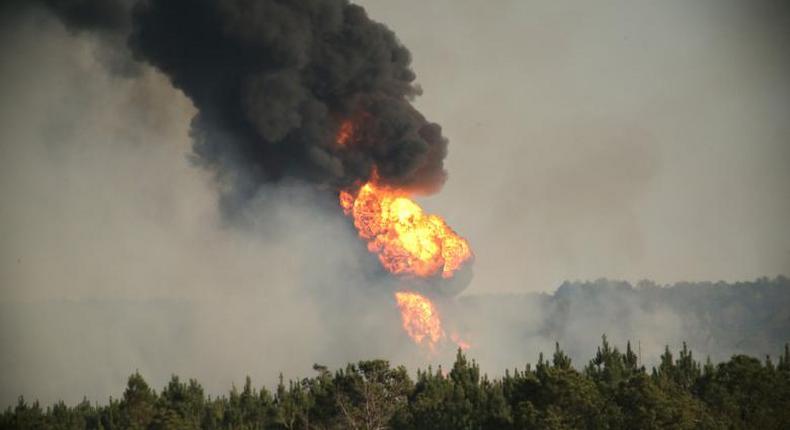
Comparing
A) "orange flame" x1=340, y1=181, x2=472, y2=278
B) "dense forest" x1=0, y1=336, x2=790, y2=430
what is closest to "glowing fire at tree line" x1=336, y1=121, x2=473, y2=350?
"orange flame" x1=340, y1=181, x2=472, y2=278

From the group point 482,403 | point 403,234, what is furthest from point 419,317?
point 482,403

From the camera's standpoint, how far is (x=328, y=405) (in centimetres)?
11275

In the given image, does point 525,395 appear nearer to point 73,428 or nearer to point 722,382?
point 722,382

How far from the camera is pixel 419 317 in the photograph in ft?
532

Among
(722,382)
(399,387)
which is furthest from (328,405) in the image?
(722,382)

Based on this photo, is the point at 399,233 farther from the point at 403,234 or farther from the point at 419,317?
the point at 419,317

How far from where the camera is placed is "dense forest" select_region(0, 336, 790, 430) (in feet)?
302

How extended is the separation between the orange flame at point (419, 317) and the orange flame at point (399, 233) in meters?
5.49

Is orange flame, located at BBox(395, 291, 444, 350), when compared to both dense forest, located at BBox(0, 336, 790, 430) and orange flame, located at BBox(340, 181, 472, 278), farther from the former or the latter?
dense forest, located at BBox(0, 336, 790, 430)

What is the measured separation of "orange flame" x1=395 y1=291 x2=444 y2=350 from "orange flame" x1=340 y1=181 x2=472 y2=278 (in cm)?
549

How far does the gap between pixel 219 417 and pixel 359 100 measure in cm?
5615

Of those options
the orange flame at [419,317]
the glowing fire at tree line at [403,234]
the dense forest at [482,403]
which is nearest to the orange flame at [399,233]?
the glowing fire at tree line at [403,234]

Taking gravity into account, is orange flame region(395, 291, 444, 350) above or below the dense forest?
above

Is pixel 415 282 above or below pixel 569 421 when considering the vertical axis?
above
